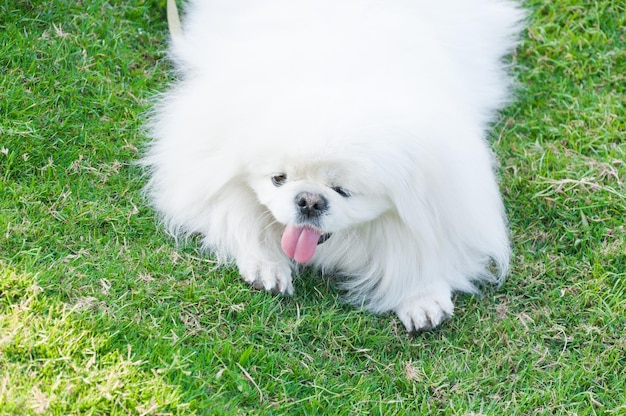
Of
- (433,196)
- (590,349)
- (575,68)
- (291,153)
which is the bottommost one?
(590,349)

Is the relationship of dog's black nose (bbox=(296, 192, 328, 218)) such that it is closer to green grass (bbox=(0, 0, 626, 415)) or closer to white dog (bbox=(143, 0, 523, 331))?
white dog (bbox=(143, 0, 523, 331))

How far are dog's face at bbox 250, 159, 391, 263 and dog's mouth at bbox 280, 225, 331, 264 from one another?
3cm

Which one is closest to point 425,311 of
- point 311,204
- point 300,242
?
point 300,242

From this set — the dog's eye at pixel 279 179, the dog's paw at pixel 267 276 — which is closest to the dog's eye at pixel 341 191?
the dog's eye at pixel 279 179

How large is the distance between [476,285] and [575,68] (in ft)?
4.34

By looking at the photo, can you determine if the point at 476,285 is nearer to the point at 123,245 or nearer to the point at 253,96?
the point at 253,96

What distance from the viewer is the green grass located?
8.64 feet

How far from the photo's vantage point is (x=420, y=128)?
2701 millimetres

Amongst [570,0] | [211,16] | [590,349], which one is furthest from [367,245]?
[570,0]

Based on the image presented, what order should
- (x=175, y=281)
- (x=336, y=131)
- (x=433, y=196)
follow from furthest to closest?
1. (x=175, y=281)
2. (x=433, y=196)
3. (x=336, y=131)

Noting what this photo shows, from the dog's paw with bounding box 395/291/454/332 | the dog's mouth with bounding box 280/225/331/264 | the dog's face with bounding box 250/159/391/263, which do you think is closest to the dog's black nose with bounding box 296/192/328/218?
the dog's face with bounding box 250/159/391/263

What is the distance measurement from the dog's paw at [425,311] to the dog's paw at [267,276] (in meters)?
0.39

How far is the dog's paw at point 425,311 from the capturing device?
298 centimetres

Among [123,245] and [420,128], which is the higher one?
[420,128]
